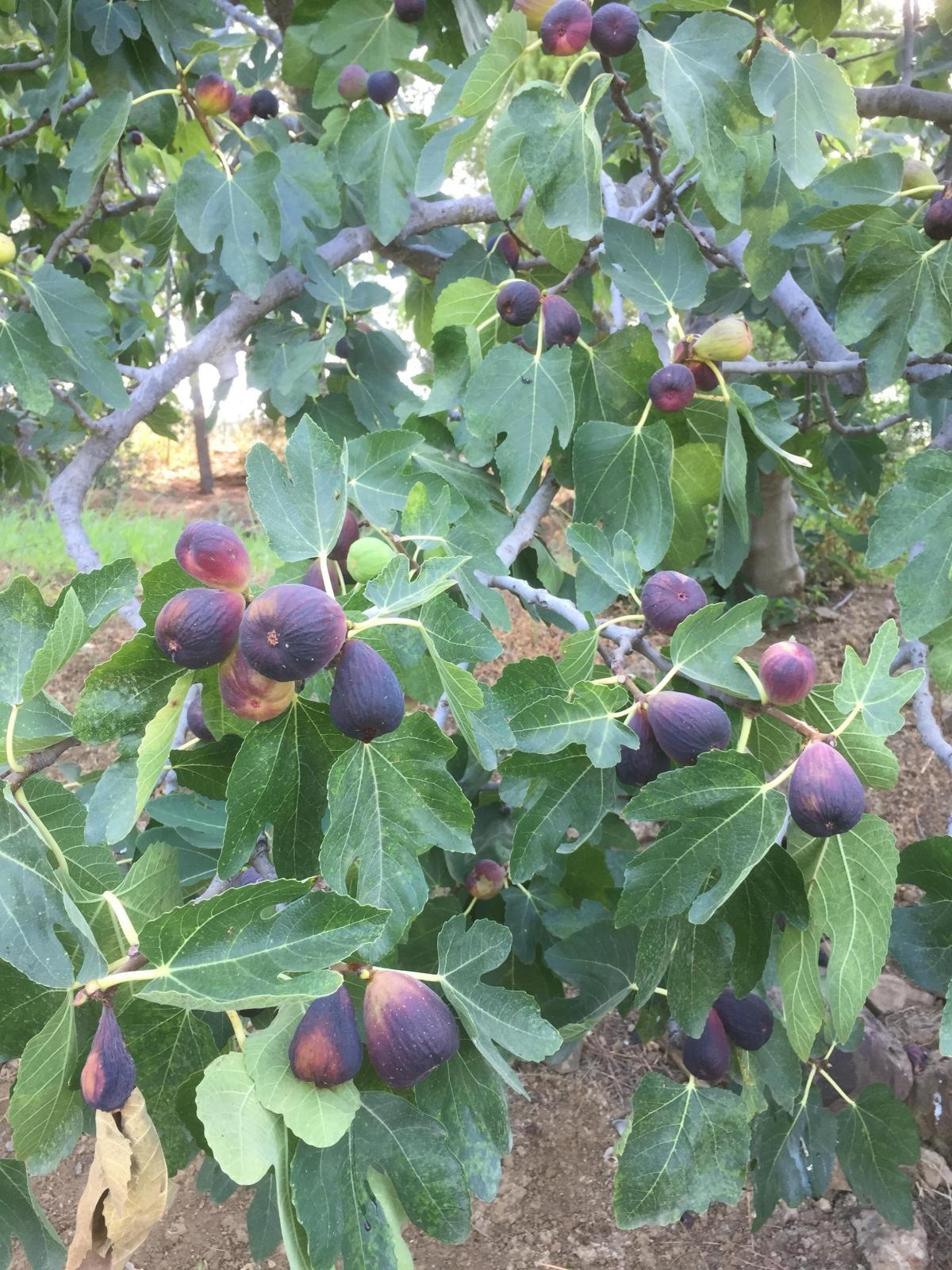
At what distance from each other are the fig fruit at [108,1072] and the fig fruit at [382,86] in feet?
6.59

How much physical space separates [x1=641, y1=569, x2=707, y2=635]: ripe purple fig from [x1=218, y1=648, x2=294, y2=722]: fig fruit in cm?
42

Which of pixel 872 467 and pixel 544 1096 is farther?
pixel 872 467

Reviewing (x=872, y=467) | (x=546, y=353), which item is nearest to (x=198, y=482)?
(x=872, y=467)

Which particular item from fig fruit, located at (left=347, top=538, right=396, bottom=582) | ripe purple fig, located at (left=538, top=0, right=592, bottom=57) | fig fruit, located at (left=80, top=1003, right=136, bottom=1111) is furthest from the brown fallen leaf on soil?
ripe purple fig, located at (left=538, top=0, right=592, bottom=57)

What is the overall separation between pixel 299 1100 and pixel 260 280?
173 centimetres

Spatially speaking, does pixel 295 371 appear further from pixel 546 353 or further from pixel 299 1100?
pixel 299 1100

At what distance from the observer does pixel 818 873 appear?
896 millimetres

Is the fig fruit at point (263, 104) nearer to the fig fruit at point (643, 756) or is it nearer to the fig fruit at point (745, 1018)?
→ the fig fruit at point (643, 756)

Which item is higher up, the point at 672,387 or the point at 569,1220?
the point at 672,387

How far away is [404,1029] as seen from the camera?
2.39 ft

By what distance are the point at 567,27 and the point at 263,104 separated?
5.16 ft

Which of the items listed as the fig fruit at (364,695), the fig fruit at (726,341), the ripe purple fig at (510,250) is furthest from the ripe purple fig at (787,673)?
the ripe purple fig at (510,250)

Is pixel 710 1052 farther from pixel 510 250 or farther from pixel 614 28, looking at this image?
pixel 510 250

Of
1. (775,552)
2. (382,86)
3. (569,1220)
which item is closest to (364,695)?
(382,86)
